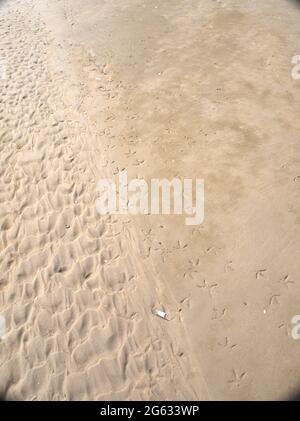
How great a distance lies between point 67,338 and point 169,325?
116cm

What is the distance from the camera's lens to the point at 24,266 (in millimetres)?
4395

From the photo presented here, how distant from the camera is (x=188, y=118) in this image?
616 centimetres

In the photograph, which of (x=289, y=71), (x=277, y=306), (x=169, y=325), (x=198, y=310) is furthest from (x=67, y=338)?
(x=289, y=71)

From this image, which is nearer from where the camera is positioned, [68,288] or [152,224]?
[68,288]

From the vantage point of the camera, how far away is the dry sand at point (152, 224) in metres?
3.67

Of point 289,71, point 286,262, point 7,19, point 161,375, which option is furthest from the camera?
point 7,19

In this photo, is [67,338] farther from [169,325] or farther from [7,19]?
[7,19]

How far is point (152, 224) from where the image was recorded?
15.9 ft

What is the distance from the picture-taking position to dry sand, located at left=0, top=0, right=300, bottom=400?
3.67 metres

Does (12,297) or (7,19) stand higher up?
(7,19)
